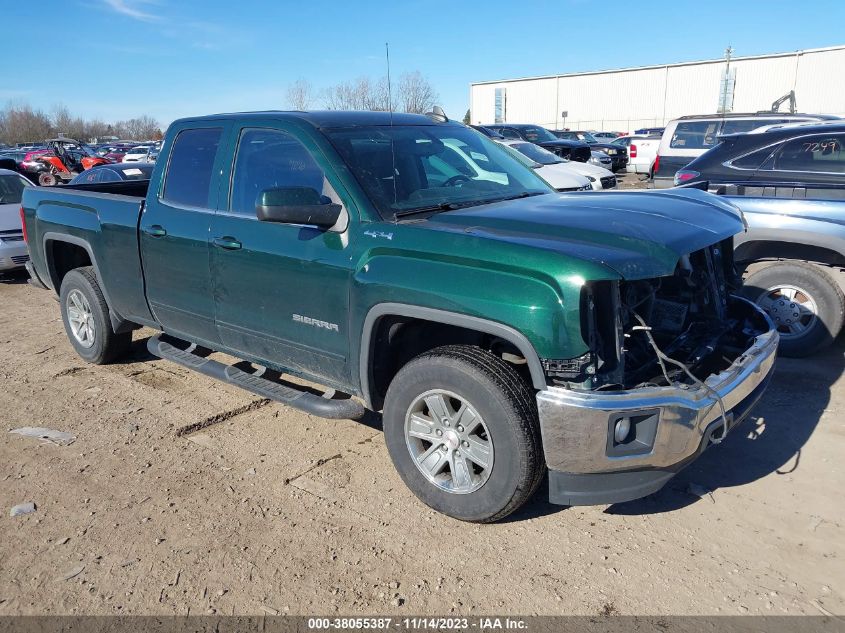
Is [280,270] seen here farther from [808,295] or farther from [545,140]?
[545,140]

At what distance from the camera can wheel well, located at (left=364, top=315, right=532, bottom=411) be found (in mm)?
3482

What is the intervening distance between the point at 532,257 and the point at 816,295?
360cm

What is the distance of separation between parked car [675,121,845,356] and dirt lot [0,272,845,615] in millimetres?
894

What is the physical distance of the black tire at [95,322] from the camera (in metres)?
5.49

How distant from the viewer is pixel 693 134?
14.5 metres

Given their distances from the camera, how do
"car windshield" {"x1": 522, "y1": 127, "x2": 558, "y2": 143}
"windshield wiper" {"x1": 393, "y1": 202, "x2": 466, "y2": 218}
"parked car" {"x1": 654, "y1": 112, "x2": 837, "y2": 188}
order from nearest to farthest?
"windshield wiper" {"x1": 393, "y1": 202, "x2": 466, "y2": 218} < "parked car" {"x1": 654, "y1": 112, "x2": 837, "y2": 188} < "car windshield" {"x1": 522, "y1": 127, "x2": 558, "y2": 143}

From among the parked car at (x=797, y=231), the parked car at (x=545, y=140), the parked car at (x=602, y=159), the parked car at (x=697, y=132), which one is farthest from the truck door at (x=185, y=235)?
the parked car at (x=602, y=159)

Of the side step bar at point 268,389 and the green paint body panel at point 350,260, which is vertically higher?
the green paint body panel at point 350,260

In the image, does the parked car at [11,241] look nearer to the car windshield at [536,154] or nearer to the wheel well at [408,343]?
the wheel well at [408,343]

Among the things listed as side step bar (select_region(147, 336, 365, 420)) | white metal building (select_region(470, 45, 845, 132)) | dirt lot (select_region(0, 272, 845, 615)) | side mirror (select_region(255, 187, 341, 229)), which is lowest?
dirt lot (select_region(0, 272, 845, 615))

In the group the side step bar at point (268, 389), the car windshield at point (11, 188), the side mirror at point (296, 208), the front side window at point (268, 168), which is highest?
the front side window at point (268, 168)

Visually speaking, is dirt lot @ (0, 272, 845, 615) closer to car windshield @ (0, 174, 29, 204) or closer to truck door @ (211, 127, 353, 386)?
truck door @ (211, 127, 353, 386)

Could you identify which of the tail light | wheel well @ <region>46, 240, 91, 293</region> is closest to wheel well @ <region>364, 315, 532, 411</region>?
wheel well @ <region>46, 240, 91, 293</region>

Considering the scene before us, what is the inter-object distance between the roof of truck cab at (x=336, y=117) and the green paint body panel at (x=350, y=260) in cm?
2
